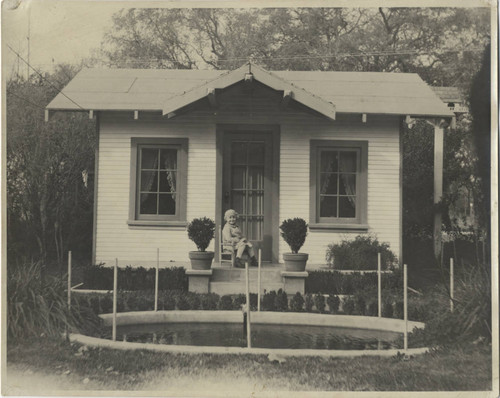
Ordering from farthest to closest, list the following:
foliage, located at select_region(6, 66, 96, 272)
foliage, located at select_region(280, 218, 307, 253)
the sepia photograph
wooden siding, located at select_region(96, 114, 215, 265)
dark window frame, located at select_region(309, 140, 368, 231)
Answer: dark window frame, located at select_region(309, 140, 368, 231), wooden siding, located at select_region(96, 114, 215, 265), foliage, located at select_region(280, 218, 307, 253), foliage, located at select_region(6, 66, 96, 272), the sepia photograph

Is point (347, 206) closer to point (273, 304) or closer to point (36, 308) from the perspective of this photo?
point (273, 304)

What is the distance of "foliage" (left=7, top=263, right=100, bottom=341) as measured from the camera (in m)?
6.49

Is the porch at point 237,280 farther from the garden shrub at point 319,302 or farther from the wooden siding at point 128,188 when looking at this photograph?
the wooden siding at point 128,188

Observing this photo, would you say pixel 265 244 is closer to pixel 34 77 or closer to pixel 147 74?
pixel 147 74

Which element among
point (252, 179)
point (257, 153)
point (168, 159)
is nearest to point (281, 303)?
point (252, 179)

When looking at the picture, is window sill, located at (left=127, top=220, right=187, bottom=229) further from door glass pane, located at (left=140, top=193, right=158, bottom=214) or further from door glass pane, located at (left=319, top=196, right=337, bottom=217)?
door glass pane, located at (left=319, top=196, right=337, bottom=217)

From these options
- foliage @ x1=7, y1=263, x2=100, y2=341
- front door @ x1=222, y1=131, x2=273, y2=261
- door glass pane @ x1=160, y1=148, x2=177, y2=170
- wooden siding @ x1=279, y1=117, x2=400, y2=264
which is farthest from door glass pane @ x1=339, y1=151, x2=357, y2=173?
foliage @ x1=7, y1=263, x2=100, y2=341

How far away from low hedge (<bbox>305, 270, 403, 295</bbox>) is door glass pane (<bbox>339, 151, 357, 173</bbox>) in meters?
2.24

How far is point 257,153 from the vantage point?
427 inches

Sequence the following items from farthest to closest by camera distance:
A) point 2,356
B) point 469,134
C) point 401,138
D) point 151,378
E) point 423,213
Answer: point 401,138 < point 423,213 < point 469,134 < point 2,356 < point 151,378

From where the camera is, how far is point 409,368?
19.7 feet

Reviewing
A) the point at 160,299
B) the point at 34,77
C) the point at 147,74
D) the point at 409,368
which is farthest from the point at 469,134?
the point at 147,74

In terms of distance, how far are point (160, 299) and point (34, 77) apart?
3256mm

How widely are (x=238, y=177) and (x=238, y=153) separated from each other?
0.42 m
